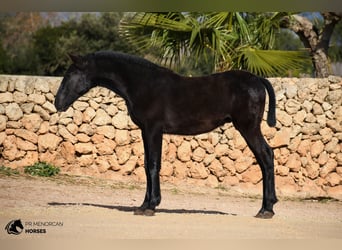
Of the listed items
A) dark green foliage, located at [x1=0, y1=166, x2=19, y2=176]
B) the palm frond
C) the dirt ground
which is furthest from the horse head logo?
the palm frond

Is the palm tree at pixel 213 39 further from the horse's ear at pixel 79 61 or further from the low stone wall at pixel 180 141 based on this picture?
the horse's ear at pixel 79 61

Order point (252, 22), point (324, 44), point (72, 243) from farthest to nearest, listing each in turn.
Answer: point (324, 44) < point (252, 22) < point (72, 243)

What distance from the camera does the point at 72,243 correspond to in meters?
6.79

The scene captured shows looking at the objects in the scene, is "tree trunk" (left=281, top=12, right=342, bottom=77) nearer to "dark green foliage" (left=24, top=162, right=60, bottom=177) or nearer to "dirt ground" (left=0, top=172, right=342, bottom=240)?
"dirt ground" (left=0, top=172, right=342, bottom=240)

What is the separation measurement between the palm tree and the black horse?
9.78 feet

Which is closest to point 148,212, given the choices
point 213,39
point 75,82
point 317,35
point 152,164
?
point 152,164

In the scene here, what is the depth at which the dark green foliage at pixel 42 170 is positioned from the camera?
10.5 metres

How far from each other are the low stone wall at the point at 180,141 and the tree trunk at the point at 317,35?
1.30 metres

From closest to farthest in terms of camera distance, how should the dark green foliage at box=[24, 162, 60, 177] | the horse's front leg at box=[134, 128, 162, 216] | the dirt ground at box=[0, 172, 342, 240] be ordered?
the dirt ground at box=[0, 172, 342, 240], the horse's front leg at box=[134, 128, 162, 216], the dark green foliage at box=[24, 162, 60, 177]

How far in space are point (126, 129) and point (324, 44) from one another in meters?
4.37

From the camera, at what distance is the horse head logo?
703 centimetres

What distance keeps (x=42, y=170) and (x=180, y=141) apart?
228cm

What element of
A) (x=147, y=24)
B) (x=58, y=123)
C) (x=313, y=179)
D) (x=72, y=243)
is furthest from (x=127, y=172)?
(x=72, y=243)

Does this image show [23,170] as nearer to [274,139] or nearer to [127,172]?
[127,172]
